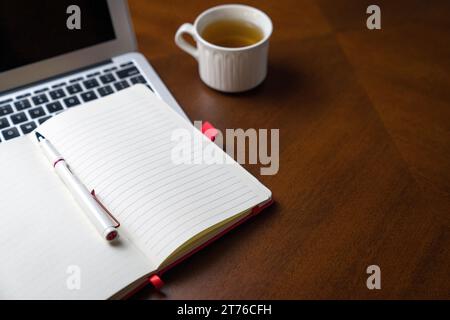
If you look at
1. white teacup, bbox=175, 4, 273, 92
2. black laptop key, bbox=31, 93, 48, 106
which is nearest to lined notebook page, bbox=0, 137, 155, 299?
black laptop key, bbox=31, 93, 48, 106

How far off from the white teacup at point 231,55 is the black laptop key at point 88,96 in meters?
0.15

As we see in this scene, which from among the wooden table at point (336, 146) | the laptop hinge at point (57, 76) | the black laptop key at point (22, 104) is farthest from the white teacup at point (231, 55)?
the black laptop key at point (22, 104)

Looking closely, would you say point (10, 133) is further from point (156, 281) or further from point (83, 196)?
point (156, 281)

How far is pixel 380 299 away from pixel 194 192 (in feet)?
0.77

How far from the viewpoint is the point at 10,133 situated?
605 millimetres

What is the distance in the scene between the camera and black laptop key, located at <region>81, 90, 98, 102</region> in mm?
651

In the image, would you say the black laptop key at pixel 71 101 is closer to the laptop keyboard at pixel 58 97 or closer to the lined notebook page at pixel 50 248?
the laptop keyboard at pixel 58 97

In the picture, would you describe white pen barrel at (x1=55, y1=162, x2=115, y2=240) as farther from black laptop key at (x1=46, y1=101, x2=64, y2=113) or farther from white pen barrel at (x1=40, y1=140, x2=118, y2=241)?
black laptop key at (x1=46, y1=101, x2=64, y2=113)

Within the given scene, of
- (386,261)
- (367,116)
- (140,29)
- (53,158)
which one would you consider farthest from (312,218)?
(140,29)

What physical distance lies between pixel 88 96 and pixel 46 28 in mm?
108

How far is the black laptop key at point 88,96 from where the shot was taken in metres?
0.65

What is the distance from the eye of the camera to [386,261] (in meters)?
0.51

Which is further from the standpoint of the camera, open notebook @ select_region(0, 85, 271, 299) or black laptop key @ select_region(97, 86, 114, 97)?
black laptop key @ select_region(97, 86, 114, 97)
